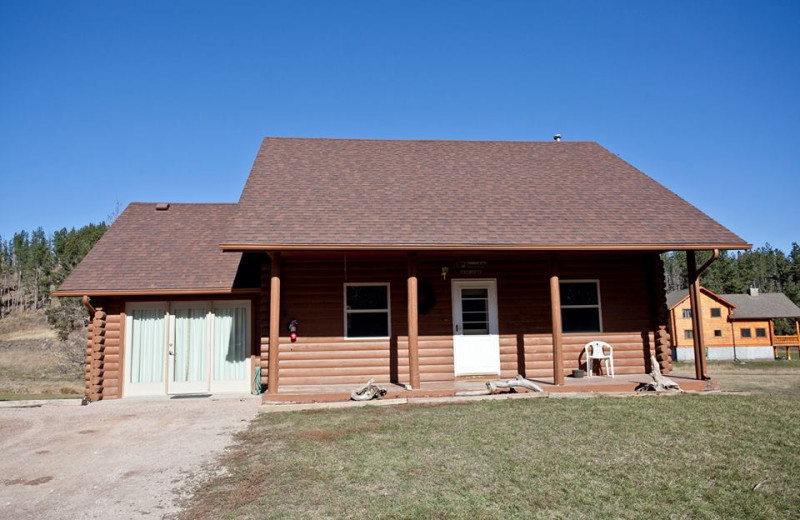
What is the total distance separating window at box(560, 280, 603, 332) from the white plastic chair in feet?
1.41

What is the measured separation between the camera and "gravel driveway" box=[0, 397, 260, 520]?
15.4 ft

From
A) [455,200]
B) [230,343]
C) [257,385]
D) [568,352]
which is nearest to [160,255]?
[230,343]

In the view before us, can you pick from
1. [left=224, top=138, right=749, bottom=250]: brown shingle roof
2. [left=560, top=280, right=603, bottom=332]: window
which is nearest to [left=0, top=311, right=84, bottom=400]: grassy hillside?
[left=224, top=138, right=749, bottom=250]: brown shingle roof

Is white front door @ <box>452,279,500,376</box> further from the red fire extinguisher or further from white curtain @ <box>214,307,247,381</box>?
white curtain @ <box>214,307,247,381</box>

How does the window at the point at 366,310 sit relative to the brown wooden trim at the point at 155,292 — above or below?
below

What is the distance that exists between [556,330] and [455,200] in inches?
136

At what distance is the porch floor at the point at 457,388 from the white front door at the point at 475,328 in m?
0.37

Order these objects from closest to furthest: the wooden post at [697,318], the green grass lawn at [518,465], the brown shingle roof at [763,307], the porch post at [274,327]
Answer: the green grass lawn at [518,465]
the porch post at [274,327]
the wooden post at [697,318]
the brown shingle roof at [763,307]

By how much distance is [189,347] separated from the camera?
11602mm

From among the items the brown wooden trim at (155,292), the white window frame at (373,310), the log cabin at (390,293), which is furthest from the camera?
the white window frame at (373,310)

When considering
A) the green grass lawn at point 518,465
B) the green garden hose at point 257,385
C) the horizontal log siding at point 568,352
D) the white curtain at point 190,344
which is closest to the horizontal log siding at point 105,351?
the white curtain at point 190,344

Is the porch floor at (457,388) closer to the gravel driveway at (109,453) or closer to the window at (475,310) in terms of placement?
the gravel driveway at (109,453)

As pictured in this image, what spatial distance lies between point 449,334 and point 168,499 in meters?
7.26

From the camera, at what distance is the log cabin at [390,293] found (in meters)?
10.7
